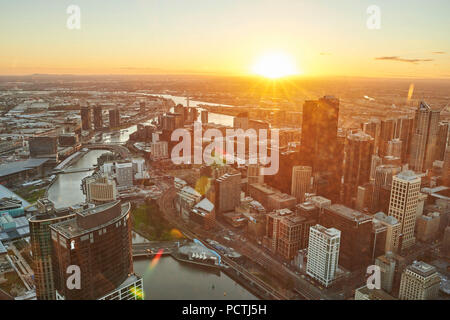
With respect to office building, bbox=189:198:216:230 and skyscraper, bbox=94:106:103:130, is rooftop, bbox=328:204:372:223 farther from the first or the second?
skyscraper, bbox=94:106:103:130

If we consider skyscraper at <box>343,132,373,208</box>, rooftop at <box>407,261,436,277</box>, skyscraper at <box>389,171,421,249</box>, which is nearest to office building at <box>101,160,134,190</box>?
skyscraper at <box>343,132,373,208</box>

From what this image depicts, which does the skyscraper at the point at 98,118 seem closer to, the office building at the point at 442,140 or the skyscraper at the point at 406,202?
the office building at the point at 442,140

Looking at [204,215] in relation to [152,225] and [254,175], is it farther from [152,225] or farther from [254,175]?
[254,175]

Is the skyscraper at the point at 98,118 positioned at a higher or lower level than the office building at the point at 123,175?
higher

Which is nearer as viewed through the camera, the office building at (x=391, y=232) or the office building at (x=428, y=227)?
the office building at (x=391, y=232)

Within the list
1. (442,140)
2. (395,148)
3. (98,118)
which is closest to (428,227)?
(395,148)

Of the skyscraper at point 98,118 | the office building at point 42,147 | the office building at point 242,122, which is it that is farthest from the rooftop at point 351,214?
the skyscraper at point 98,118
